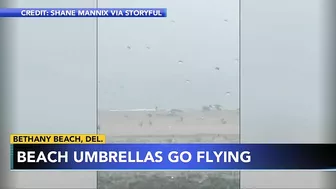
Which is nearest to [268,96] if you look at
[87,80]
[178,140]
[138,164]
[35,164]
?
[178,140]

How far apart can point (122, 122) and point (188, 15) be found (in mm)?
650

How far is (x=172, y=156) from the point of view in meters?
1.82

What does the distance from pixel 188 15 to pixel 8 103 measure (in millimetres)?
1047

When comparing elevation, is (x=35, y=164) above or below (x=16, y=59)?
below

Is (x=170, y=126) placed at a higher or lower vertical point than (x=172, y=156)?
higher

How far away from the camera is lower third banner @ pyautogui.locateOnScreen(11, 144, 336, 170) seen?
1.81 meters

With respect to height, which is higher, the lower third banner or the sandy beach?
the sandy beach

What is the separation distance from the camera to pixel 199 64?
1.80 meters

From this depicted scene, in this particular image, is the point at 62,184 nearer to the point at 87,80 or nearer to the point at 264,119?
the point at 87,80

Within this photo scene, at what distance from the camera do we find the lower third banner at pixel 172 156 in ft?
5.95

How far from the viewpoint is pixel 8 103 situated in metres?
1.83

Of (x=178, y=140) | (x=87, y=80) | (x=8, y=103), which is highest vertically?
(x=87, y=80)

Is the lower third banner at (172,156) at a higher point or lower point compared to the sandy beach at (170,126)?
lower

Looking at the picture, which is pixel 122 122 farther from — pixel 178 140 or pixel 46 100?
pixel 46 100
